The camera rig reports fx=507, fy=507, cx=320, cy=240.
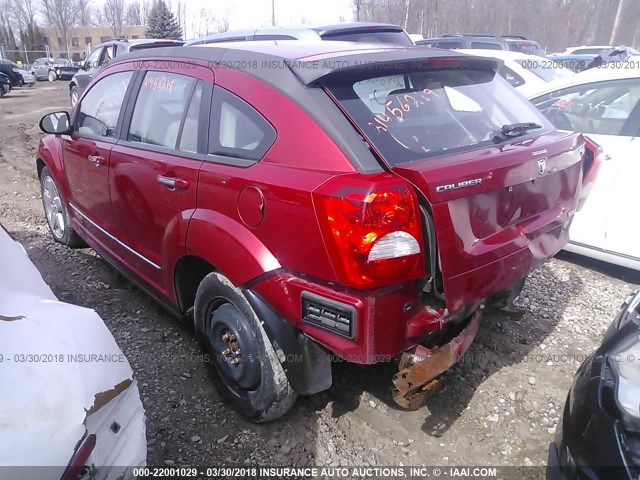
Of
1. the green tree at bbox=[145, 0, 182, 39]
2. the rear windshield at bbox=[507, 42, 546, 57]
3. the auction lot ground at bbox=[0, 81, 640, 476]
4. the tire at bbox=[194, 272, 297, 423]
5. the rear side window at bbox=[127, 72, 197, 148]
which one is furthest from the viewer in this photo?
the green tree at bbox=[145, 0, 182, 39]

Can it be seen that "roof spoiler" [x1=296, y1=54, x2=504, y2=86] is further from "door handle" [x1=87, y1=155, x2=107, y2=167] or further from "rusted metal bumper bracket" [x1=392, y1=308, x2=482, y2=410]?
"door handle" [x1=87, y1=155, x2=107, y2=167]

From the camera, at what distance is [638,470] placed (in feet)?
4.91

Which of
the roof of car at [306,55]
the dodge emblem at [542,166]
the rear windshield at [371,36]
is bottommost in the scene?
the dodge emblem at [542,166]

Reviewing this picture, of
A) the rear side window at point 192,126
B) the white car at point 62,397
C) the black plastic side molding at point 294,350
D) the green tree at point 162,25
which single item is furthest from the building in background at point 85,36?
the white car at point 62,397

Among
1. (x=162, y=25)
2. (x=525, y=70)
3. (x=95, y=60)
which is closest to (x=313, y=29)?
(x=525, y=70)

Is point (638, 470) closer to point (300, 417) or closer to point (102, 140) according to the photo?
point (300, 417)

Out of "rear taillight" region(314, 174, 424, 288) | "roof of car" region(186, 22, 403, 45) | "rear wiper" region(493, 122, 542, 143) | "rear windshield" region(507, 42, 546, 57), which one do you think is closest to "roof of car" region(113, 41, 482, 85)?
"rear wiper" region(493, 122, 542, 143)

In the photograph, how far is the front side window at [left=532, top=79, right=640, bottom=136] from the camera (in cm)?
412

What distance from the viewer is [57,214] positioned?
187 inches

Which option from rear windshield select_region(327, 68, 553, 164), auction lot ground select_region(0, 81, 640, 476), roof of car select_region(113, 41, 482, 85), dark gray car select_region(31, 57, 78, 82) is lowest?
dark gray car select_region(31, 57, 78, 82)

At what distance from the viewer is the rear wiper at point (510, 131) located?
97.0 inches

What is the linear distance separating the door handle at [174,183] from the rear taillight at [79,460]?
1374 millimetres

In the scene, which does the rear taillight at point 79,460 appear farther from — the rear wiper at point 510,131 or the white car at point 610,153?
the white car at point 610,153

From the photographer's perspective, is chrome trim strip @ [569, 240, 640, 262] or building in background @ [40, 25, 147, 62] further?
building in background @ [40, 25, 147, 62]
